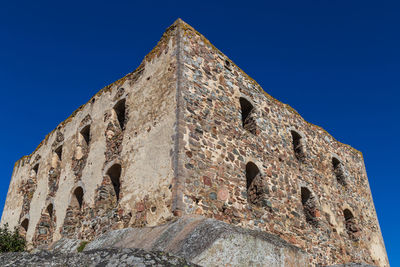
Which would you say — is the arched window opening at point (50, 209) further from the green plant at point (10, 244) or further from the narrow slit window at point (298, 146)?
the narrow slit window at point (298, 146)

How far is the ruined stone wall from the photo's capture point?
8711 millimetres

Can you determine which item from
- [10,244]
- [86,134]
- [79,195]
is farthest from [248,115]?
[10,244]

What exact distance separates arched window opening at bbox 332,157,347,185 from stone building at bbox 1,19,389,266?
39 millimetres

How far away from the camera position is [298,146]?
43.0 feet

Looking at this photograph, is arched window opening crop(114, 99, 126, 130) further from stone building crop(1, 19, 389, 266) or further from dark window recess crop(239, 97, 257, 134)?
dark window recess crop(239, 97, 257, 134)

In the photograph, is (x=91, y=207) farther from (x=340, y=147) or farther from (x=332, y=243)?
(x=340, y=147)

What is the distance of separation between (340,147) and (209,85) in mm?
7777

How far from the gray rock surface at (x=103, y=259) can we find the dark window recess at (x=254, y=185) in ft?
22.3

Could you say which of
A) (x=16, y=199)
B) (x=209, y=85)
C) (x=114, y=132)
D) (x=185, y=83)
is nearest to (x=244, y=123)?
(x=209, y=85)

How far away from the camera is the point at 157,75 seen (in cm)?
1008

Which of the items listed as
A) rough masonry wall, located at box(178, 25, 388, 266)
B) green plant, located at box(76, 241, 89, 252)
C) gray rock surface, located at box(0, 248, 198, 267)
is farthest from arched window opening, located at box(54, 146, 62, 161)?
gray rock surface, located at box(0, 248, 198, 267)

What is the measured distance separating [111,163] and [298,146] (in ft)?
20.8

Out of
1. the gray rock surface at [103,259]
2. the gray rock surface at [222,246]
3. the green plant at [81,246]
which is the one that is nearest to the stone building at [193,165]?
the green plant at [81,246]

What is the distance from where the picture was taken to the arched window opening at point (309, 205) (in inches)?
468
